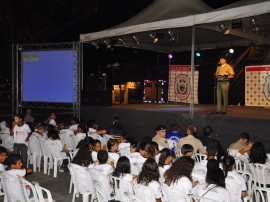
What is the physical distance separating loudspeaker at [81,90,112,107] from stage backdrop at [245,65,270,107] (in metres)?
5.47

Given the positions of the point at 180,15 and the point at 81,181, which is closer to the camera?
the point at 81,181

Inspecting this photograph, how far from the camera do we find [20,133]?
7438 millimetres

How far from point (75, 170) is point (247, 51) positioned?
10993 mm

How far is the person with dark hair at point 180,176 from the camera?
13.2ft

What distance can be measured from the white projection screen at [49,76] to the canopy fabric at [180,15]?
101 cm

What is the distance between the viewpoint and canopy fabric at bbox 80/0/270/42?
24.6 feet

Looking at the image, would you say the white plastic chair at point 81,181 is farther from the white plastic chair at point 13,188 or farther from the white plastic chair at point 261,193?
the white plastic chair at point 261,193

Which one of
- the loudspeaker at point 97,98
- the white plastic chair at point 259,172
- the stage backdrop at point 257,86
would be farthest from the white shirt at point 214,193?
the stage backdrop at point 257,86

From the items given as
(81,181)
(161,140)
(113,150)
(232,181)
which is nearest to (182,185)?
(232,181)

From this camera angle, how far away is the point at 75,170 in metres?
5.10

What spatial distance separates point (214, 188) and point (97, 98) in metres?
9.39

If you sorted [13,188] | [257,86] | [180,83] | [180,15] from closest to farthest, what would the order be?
[13,188] < [180,15] < [257,86] < [180,83]

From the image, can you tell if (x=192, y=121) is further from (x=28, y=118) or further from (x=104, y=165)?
(x=28, y=118)

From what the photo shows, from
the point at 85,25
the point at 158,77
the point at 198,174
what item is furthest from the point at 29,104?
the point at 85,25
